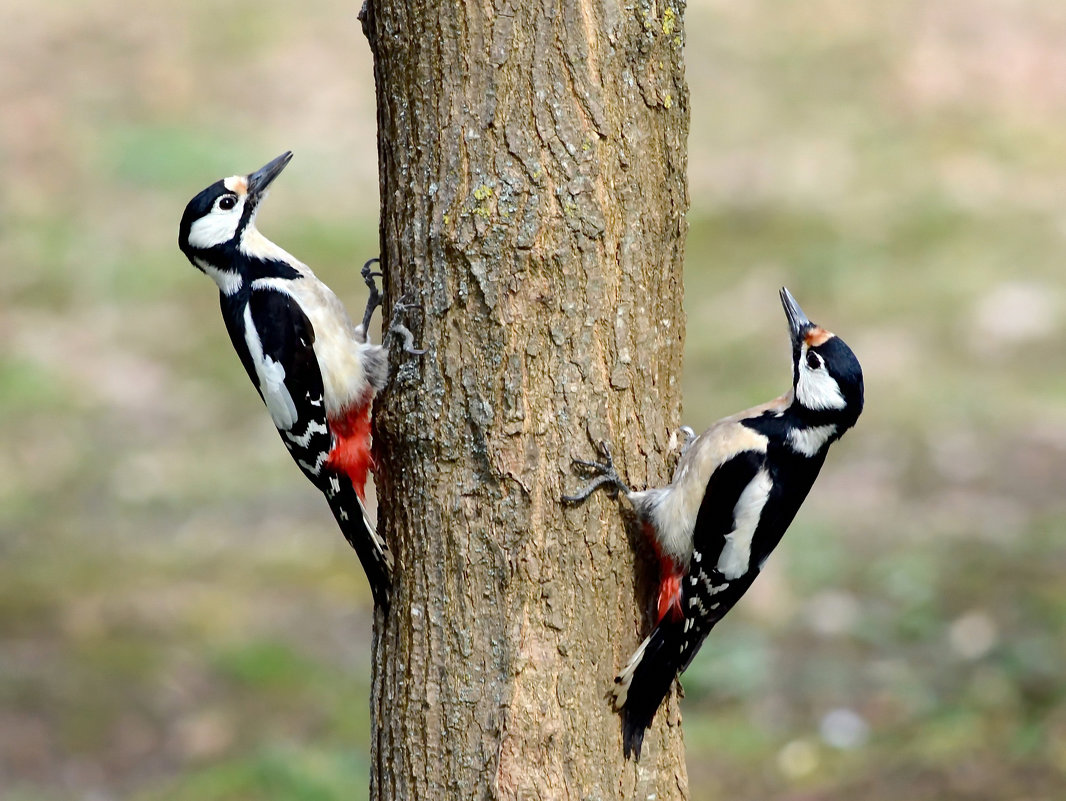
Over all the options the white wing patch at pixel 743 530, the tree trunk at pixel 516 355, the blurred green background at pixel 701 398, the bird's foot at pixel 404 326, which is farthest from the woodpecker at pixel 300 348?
the blurred green background at pixel 701 398

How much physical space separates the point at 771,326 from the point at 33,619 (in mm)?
4992

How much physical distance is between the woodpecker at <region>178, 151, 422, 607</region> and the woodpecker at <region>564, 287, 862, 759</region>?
0.63 metres

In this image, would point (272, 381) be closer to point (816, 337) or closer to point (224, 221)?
point (224, 221)

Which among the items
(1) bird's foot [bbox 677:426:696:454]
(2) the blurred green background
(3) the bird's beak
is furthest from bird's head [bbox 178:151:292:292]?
(2) the blurred green background

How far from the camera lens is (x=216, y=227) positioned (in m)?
3.81

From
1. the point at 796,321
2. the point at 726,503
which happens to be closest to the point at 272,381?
the point at 726,503

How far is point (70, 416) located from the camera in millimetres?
8367

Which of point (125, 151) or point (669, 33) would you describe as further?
point (125, 151)

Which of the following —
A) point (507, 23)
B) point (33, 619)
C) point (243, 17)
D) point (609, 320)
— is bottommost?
point (609, 320)

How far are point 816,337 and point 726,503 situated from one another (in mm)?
548

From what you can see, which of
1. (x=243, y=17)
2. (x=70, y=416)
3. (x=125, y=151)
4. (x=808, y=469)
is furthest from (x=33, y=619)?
(x=243, y=17)

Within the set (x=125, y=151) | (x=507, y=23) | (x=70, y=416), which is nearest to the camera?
(x=507, y=23)

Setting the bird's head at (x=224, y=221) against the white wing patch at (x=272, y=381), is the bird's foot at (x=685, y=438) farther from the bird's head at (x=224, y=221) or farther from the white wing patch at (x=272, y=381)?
the bird's head at (x=224, y=221)

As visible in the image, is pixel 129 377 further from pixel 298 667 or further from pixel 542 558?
pixel 542 558
